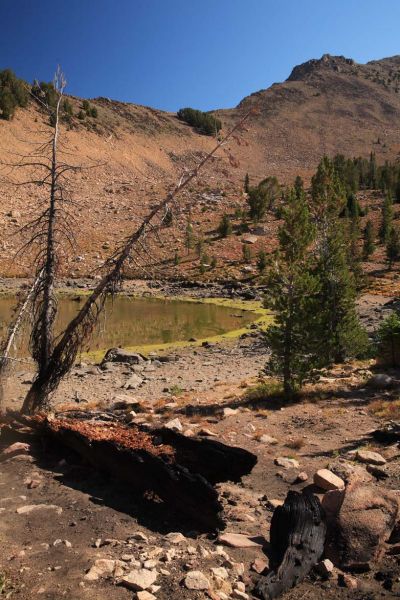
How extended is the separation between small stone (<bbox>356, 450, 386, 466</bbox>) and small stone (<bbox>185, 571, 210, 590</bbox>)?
16.0 ft

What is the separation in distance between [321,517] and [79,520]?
312 centimetres

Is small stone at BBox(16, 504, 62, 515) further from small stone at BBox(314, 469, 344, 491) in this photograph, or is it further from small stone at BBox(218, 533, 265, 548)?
small stone at BBox(314, 469, 344, 491)

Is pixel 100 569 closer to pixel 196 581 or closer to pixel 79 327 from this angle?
pixel 196 581

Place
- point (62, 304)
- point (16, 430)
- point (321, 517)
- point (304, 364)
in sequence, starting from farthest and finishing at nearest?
1. point (62, 304)
2. point (304, 364)
3. point (16, 430)
4. point (321, 517)

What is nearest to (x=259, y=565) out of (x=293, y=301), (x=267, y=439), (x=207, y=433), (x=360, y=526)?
(x=360, y=526)

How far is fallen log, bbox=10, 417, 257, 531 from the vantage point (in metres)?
6.54

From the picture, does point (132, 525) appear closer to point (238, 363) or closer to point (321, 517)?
point (321, 517)

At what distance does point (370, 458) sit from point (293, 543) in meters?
3.78

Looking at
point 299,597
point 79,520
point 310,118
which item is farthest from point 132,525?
point 310,118

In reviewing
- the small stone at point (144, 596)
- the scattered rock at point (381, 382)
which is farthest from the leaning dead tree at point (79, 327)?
the scattered rock at point (381, 382)

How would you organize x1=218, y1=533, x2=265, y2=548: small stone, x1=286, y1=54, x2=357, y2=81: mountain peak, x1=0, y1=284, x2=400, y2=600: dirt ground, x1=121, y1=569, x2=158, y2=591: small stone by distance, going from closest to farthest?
x1=121, y1=569, x2=158, y2=591: small stone < x1=0, y1=284, x2=400, y2=600: dirt ground < x1=218, y1=533, x2=265, y2=548: small stone < x1=286, y1=54, x2=357, y2=81: mountain peak

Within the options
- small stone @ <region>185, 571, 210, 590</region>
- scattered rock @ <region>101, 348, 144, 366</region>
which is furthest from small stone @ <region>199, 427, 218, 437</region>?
scattered rock @ <region>101, 348, 144, 366</region>

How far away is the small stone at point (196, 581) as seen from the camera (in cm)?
501

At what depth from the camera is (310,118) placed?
14388cm
